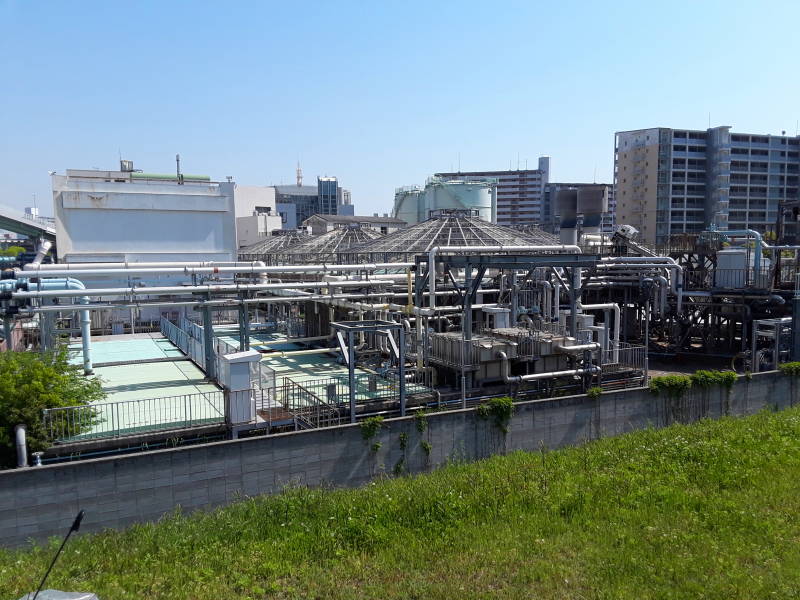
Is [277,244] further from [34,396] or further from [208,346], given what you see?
[34,396]

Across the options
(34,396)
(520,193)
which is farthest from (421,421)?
(520,193)

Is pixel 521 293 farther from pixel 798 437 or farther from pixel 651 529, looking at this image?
pixel 651 529

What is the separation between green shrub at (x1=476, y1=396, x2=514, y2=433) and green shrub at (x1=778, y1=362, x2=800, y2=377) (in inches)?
407

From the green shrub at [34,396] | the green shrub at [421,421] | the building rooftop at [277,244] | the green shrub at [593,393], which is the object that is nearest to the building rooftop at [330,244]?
the building rooftop at [277,244]

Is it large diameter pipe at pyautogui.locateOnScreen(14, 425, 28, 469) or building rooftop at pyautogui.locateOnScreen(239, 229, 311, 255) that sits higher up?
building rooftop at pyautogui.locateOnScreen(239, 229, 311, 255)

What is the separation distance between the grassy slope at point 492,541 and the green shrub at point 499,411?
207 cm

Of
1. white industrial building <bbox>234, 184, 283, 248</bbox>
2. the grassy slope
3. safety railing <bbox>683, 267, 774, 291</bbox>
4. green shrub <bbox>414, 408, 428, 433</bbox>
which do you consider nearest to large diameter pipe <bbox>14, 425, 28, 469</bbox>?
the grassy slope

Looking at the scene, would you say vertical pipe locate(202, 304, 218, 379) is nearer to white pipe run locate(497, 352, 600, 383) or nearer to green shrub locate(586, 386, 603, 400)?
white pipe run locate(497, 352, 600, 383)

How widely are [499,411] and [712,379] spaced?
7.59 meters

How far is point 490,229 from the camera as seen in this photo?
3400cm

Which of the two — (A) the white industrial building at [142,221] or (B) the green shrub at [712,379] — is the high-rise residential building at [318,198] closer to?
(A) the white industrial building at [142,221]

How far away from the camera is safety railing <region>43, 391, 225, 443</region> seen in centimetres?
1346

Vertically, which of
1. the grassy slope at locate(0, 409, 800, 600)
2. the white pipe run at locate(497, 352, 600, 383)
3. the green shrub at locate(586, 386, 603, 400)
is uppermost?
the white pipe run at locate(497, 352, 600, 383)

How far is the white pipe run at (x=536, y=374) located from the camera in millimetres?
17875
